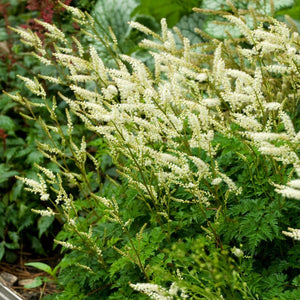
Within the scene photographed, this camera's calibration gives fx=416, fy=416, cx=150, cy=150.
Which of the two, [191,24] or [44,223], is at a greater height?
[191,24]

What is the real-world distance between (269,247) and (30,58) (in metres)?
3.01

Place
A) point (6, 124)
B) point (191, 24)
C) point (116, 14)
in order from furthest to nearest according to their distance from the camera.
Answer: point (116, 14) → point (191, 24) → point (6, 124)

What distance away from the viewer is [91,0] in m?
4.41

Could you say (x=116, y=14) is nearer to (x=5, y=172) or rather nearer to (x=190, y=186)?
(x=5, y=172)

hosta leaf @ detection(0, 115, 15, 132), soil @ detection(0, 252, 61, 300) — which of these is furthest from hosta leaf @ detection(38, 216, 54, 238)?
hosta leaf @ detection(0, 115, 15, 132)

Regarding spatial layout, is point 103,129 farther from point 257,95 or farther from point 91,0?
point 91,0

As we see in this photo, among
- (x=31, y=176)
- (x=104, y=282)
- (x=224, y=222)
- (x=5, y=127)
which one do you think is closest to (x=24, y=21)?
(x=5, y=127)

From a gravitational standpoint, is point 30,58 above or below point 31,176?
above

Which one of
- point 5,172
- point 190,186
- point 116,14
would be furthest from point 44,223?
point 116,14

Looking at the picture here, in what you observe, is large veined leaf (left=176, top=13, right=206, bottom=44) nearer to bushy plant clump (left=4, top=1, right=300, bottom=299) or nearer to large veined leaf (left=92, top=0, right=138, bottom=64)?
large veined leaf (left=92, top=0, right=138, bottom=64)

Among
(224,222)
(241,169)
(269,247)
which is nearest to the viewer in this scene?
(224,222)

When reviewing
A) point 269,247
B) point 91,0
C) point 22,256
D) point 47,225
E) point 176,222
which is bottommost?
point 22,256

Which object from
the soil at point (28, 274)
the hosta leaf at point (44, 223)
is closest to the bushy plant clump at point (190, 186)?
the soil at point (28, 274)

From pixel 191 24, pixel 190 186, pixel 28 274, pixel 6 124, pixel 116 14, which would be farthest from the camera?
pixel 116 14
